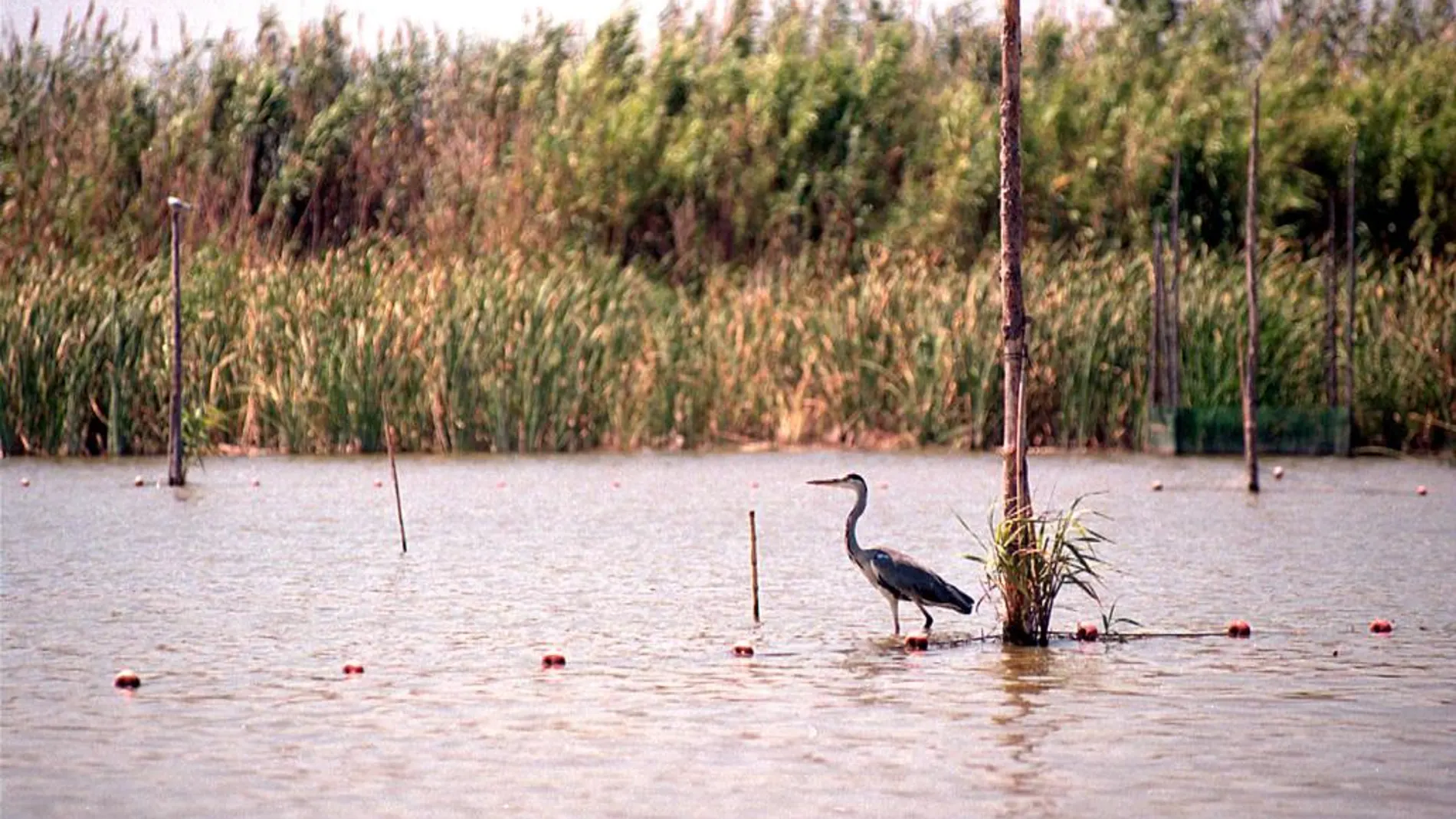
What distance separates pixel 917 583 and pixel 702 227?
27.5 meters

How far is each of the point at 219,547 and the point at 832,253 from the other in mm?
20967

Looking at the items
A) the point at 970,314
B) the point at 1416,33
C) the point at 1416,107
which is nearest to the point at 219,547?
the point at 970,314

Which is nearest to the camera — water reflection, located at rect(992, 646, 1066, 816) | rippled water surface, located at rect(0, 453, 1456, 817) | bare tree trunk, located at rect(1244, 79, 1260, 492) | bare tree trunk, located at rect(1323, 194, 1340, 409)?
water reflection, located at rect(992, 646, 1066, 816)

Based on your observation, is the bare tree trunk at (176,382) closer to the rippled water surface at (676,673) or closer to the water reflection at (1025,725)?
the rippled water surface at (676,673)

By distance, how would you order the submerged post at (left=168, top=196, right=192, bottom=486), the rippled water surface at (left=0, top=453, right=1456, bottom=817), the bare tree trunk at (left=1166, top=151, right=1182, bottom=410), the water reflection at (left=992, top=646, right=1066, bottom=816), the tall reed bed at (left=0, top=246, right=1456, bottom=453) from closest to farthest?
the water reflection at (left=992, top=646, right=1066, bottom=816) < the rippled water surface at (left=0, top=453, right=1456, bottom=817) < the submerged post at (left=168, top=196, right=192, bottom=486) < the tall reed bed at (left=0, top=246, right=1456, bottom=453) < the bare tree trunk at (left=1166, top=151, right=1182, bottom=410)

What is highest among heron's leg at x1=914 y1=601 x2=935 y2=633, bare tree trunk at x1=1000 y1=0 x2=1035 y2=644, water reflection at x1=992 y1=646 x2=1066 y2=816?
bare tree trunk at x1=1000 y1=0 x2=1035 y2=644

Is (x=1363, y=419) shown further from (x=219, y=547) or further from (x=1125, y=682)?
(x=1125, y=682)

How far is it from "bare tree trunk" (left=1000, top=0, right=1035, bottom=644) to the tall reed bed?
52.4 feet

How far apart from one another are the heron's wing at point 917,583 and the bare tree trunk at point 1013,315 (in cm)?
30

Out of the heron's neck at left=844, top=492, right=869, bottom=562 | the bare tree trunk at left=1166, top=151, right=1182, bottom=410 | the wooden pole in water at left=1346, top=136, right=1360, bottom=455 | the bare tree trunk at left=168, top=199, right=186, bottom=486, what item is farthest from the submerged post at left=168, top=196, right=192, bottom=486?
the wooden pole in water at left=1346, top=136, right=1360, bottom=455

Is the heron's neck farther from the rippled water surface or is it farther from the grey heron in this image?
the rippled water surface

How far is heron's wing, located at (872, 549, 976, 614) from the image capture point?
512 inches

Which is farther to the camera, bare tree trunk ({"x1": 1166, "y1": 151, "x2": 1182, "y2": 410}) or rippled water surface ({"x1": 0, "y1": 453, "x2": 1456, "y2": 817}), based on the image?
bare tree trunk ({"x1": 1166, "y1": 151, "x2": 1182, "y2": 410})

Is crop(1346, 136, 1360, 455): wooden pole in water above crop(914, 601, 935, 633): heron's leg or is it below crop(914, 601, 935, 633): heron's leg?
above
